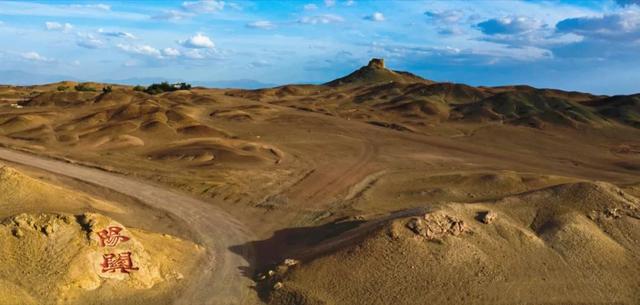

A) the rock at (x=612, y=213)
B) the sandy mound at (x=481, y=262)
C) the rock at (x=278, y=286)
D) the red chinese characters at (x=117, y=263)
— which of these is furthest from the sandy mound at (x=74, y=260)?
the rock at (x=612, y=213)

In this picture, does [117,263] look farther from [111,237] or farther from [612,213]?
[612,213]

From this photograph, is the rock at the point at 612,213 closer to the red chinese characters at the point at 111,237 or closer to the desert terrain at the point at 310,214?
the desert terrain at the point at 310,214

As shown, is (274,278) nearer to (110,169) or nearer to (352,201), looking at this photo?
(352,201)

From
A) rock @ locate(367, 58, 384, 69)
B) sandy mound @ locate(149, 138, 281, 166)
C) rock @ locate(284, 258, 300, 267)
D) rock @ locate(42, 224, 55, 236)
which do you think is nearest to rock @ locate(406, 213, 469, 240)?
rock @ locate(284, 258, 300, 267)

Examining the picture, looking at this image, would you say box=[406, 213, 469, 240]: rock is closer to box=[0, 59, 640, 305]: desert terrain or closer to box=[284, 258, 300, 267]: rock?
box=[0, 59, 640, 305]: desert terrain

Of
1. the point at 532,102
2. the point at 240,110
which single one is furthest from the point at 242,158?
the point at 532,102

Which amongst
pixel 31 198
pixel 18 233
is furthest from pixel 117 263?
pixel 31 198
